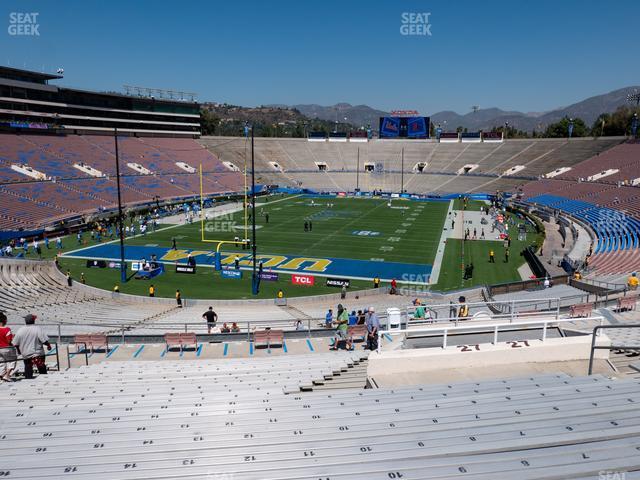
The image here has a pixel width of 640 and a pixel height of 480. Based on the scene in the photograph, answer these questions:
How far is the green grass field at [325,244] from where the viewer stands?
25.0 meters

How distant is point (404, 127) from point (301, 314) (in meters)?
74.8

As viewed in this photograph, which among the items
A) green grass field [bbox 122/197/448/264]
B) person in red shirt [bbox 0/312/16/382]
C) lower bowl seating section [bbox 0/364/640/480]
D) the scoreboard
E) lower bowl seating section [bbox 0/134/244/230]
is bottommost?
green grass field [bbox 122/197/448/264]

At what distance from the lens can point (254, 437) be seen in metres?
4.55

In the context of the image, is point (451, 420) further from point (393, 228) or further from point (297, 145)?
point (297, 145)

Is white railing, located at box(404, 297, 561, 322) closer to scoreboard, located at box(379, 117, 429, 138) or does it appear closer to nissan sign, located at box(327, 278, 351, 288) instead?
nissan sign, located at box(327, 278, 351, 288)

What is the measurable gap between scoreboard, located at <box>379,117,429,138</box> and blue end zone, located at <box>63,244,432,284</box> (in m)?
63.1

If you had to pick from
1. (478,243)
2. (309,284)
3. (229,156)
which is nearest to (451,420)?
(309,284)

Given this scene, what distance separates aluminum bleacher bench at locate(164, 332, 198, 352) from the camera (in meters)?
12.9

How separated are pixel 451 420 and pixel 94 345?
1165 centimetres

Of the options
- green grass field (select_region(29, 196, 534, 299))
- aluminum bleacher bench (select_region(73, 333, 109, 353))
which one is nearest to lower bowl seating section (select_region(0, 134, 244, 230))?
green grass field (select_region(29, 196, 534, 299))

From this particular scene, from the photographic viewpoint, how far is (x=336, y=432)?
4.60 m

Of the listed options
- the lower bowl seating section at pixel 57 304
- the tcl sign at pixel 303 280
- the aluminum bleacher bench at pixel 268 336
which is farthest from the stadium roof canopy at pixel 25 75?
the aluminum bleacher bench at pixel 268 336

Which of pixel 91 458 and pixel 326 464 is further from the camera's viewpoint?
A: pixel 91 458

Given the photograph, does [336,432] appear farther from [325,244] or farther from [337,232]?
[337,232]
